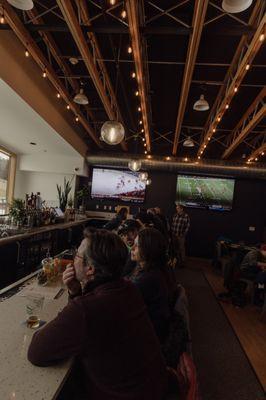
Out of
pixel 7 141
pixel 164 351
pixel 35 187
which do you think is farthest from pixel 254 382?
pixel 35 187

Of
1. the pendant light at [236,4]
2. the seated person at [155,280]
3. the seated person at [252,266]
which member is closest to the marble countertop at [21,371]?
the seated person at [155,280]

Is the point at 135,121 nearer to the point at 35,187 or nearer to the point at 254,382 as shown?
the point at 35,187

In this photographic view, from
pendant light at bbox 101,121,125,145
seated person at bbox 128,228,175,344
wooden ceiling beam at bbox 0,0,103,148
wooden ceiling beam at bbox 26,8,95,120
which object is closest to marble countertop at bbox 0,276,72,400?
seated person at bbox 128,228,175,344

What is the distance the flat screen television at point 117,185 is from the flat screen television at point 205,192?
121 centimetres

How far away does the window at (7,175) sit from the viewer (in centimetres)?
848

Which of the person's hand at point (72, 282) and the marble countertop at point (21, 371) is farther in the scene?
the person's hand at point (72, 282)


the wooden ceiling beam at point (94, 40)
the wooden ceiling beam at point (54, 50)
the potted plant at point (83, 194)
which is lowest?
the potted plant at point (83, 194)

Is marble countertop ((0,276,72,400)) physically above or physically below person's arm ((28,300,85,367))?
below

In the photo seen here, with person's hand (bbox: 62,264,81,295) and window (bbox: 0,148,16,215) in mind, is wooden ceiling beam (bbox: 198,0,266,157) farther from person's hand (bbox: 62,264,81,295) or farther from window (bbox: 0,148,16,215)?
window (bbox: 0,148,16,215)

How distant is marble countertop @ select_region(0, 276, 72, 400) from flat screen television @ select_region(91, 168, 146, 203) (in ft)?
26.3

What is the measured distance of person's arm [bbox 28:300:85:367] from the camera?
110cm

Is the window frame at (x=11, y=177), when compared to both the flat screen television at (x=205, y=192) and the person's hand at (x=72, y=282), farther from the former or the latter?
the person's hand at (x=72, y=282)

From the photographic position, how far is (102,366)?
1138 mm

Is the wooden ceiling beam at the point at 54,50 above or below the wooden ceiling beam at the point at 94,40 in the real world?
above
